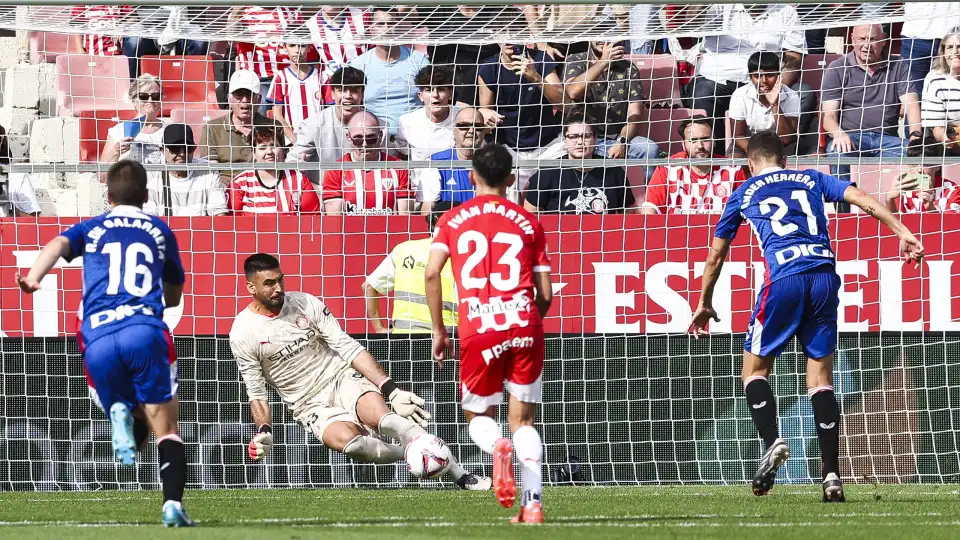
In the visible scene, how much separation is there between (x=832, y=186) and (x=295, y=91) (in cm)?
630

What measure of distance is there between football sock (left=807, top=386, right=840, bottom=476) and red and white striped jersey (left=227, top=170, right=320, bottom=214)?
5.47 meters

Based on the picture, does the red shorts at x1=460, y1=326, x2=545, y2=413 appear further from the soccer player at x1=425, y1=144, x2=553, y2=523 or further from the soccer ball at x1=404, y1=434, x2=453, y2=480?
the soccer ball at x1=404, y1=434, x2=453, y2=480

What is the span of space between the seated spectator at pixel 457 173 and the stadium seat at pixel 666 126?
139cm

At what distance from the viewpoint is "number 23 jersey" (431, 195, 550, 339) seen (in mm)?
6289

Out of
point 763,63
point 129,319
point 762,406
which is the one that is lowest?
point 762,406

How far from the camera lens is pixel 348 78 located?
1227 centimetres

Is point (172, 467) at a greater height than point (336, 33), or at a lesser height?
lesser

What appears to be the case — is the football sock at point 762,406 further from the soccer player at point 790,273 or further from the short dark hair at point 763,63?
the short dark hair at point 763,63

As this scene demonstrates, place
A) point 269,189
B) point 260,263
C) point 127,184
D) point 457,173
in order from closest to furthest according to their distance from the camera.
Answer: point 127,184
point 260,263
point 457,173
point 269,189

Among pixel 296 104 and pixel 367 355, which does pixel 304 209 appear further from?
pixel 367 355

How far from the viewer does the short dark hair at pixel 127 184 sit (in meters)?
6.24

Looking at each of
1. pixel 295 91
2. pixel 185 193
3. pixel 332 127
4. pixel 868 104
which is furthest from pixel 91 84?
pixel 868 104

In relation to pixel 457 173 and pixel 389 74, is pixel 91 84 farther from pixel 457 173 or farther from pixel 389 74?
pixel 457 173

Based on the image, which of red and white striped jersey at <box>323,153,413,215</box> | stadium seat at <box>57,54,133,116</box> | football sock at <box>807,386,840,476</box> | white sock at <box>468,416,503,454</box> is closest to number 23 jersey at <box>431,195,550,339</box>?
white sock at <box>468,416,503,454</box>
